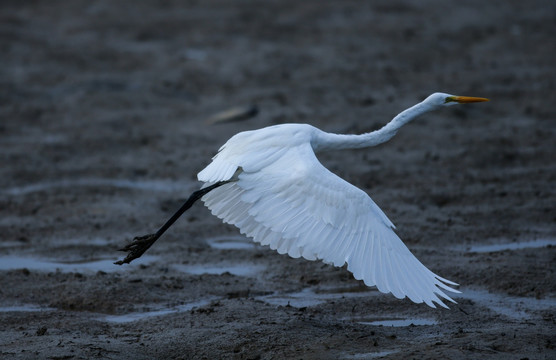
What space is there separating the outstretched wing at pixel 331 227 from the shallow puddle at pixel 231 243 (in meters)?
1.84

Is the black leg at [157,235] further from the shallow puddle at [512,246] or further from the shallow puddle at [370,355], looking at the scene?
the shallow puddle at [512,246]

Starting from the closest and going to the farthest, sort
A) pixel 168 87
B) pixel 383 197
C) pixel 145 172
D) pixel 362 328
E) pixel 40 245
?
pixel 362 328, pixel 40 245, pixel 383 197, pixel 145 172, pixel 168 87

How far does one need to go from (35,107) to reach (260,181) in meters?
6.95

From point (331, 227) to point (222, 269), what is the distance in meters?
2.02

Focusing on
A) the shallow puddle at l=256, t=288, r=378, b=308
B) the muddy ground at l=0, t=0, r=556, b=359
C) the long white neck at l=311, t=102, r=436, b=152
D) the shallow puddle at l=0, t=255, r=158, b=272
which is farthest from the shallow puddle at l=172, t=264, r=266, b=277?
the long white neck at l=311, t=102, r=436, b=152

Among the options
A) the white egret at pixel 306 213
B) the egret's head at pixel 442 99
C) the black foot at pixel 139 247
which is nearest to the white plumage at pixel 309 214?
the white egret at pixel 306 213

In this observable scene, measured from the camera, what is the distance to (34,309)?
6.19m

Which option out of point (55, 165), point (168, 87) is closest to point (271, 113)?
point (168, 87)

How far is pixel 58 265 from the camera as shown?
720cm

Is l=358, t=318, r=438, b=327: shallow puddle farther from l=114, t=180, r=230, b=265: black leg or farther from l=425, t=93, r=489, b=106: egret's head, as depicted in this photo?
l=425, t=93, r=489, b=106: egret's head

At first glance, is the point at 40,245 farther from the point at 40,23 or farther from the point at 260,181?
the point at 40,23

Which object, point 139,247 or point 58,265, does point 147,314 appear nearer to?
point 139,247

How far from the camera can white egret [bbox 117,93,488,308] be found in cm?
518

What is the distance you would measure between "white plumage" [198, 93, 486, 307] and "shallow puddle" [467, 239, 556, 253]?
2152 millimetres
